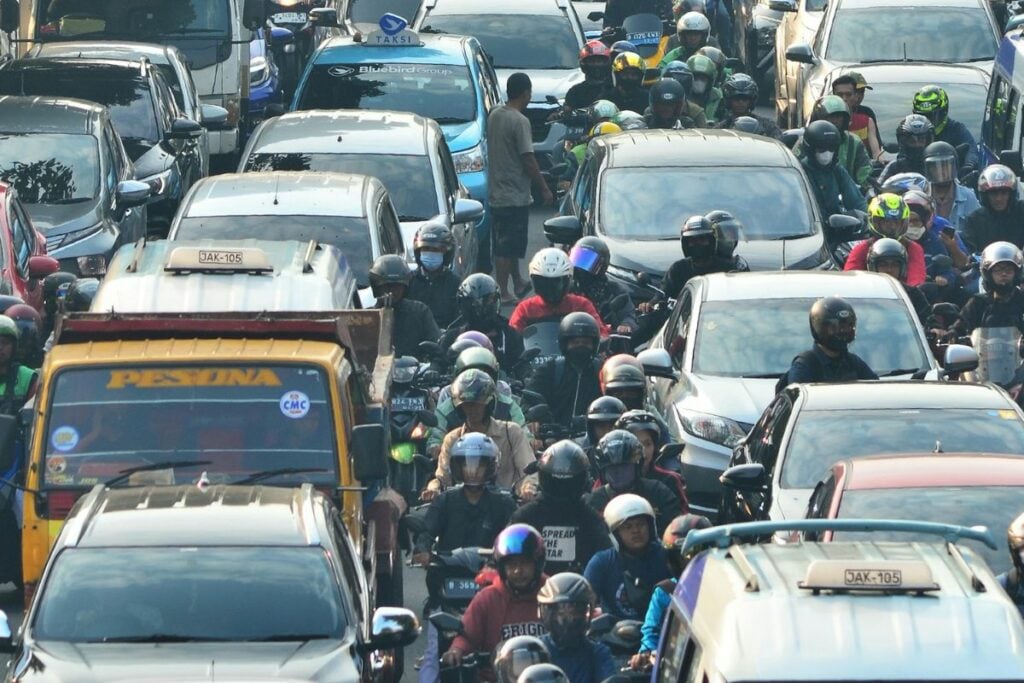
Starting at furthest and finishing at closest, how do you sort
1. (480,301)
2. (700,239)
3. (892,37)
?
(892,37), (700,239), (480,301)

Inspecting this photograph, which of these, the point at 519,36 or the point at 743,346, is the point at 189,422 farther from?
the point at 519,36

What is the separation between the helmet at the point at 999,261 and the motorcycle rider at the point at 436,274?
3459 mm

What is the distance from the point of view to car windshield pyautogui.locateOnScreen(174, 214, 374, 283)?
18.7 metres

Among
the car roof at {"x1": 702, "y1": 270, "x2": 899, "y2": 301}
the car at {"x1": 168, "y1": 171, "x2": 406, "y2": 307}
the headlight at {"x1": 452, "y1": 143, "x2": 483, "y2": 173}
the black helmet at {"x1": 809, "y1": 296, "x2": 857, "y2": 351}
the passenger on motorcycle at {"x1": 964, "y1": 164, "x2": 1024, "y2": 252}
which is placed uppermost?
the black helmet at {"x1": 809, "y1": 296, "x2": 857, "y2": 351}

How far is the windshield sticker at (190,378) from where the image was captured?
13.2 meters

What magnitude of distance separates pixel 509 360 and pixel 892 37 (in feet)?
32.2

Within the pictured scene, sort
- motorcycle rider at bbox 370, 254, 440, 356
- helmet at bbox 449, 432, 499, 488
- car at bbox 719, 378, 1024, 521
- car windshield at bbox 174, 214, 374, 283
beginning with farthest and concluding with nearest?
car windshield at bbox 174, 214, 374, 283, motorcycle rider at bbox 370, 254, 440, 356, helmet at bbox 449, 432, 499, 488, car at bbox 719, 378, 1024, 521

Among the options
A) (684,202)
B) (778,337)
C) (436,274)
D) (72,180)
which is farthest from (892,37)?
(778,337)

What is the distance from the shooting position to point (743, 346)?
55.6 ft

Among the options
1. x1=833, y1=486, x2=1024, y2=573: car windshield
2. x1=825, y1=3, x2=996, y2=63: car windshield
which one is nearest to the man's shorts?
x1=825, y1=3, x2=996, y2=63: car windshield

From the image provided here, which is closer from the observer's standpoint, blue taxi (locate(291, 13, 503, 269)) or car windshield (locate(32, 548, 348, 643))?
car windshield (locate(32, 548, 348, 643))

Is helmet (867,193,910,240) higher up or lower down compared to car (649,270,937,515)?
lower down

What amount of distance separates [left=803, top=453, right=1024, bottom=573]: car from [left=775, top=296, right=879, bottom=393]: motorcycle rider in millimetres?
2771

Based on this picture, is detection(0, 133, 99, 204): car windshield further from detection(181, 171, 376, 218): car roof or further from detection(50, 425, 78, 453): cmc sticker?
detection(50, 425, 78, 453): cmc sticker
